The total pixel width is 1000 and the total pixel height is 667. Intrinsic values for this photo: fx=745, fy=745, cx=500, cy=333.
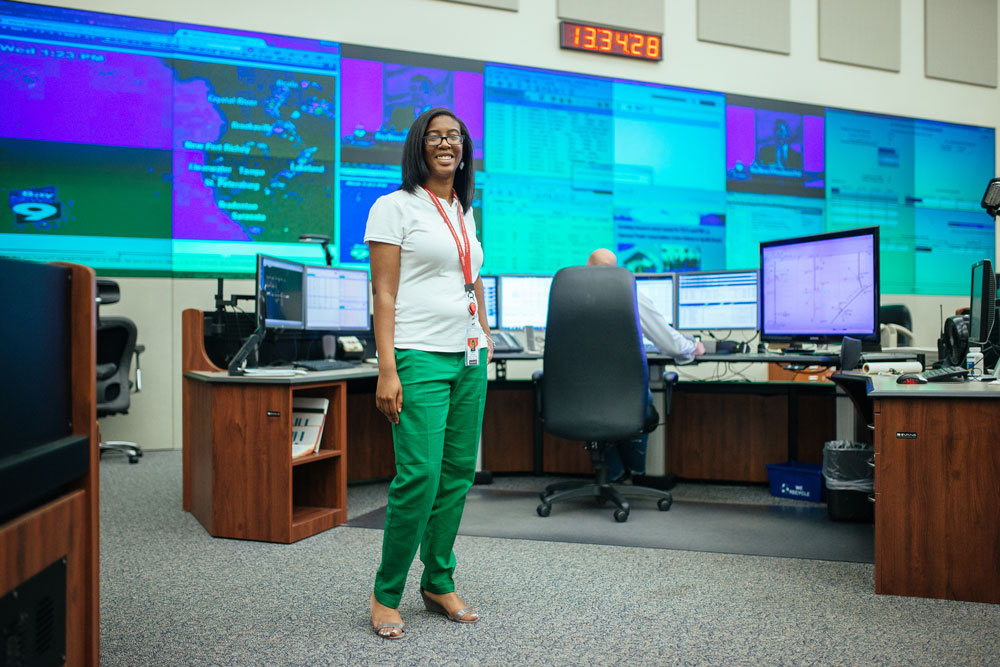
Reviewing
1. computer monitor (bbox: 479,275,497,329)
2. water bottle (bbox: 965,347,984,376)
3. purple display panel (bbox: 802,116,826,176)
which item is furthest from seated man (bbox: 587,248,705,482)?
purple display panel (bbox: 802,116,826,176)

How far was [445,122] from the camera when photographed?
6.19 ft

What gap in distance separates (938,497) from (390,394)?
155 centimetres

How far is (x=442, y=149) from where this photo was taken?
189 centimetres

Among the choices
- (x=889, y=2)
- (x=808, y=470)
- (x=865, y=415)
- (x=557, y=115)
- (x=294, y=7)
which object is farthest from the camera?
(x=889, y=2)

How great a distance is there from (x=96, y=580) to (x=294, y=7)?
4.71 m

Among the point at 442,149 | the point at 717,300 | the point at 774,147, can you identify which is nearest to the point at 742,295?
the point at 717,300

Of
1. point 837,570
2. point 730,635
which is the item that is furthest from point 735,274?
point 730,635

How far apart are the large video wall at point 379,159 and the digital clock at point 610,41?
0.24 metres

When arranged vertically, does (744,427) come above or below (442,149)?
below

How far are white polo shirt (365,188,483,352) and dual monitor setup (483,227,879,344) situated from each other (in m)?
1.97

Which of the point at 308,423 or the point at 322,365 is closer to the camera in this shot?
the point at 308,423

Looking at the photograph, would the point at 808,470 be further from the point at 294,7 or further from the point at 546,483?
the point at 294,7

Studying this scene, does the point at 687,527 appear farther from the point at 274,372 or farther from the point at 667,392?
the point at 274,372

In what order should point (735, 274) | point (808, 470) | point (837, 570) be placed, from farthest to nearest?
point (735, 274)
point (808, 470)
point (837, 570)
